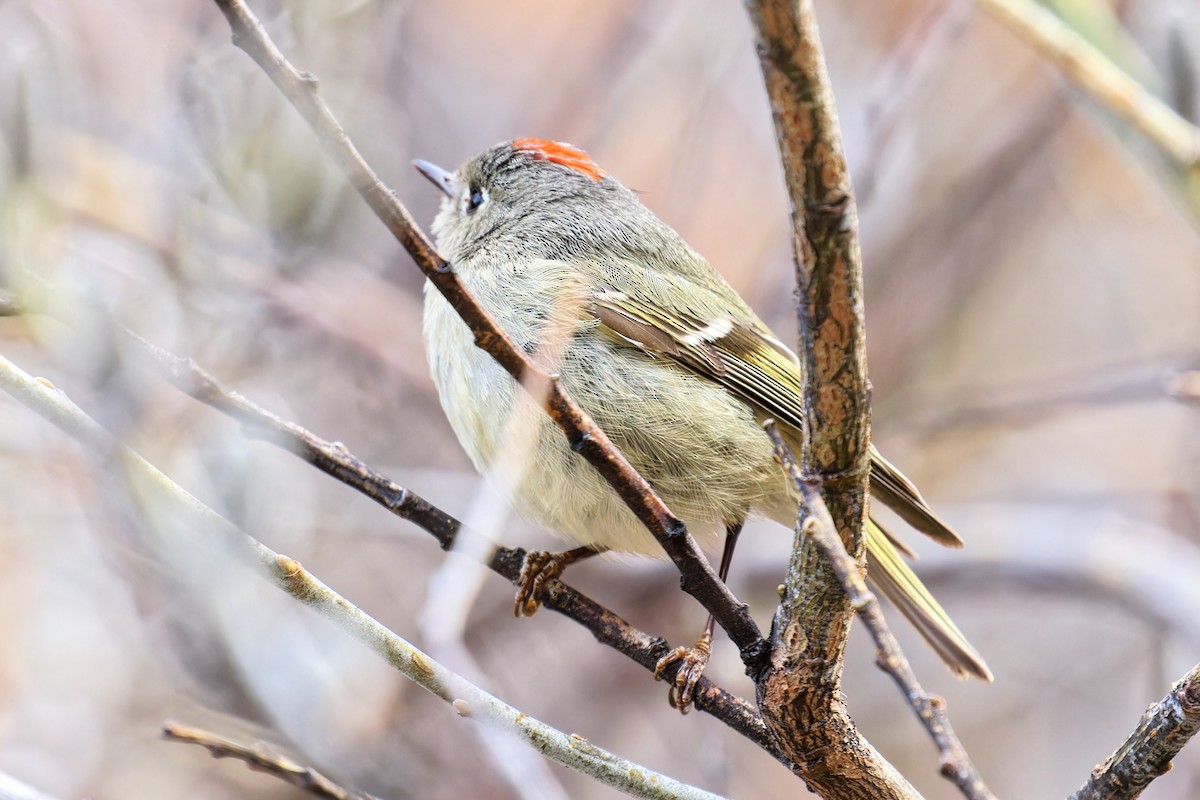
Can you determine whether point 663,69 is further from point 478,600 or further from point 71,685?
point 71,685

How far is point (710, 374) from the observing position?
96.1 inches

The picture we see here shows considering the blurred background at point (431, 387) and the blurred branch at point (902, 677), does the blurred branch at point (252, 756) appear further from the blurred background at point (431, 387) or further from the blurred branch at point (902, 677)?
the blurred branch at point (902, 677)

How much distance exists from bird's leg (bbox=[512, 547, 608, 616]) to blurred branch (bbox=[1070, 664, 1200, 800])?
115 centimetres

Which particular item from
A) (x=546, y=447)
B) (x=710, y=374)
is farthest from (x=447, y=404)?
(x=710, y=374)

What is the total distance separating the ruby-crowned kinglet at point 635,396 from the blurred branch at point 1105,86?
2.73ft

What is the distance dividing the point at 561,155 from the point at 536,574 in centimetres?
129

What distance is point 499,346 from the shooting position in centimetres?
145

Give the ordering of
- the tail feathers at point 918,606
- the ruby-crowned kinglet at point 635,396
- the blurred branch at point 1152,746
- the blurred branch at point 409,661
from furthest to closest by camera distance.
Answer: the tail feathers at point 918,606
the ruby-crowned kinglet at point 635,396
the blurred branch at point 409,661
the blurred branch at point 1152,746

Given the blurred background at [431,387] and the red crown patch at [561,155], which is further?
the red crown patch at [561,155]

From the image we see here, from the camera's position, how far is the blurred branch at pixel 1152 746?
4.43ft

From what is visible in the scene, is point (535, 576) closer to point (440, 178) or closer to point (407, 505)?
point (407, 505)

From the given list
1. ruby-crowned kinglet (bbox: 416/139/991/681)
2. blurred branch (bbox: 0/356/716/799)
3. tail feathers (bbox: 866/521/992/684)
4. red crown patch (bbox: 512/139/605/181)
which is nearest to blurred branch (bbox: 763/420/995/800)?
blurred branch (bbox: 0/356/716/799)

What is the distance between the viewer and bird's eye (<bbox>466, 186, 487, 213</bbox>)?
3.05 m

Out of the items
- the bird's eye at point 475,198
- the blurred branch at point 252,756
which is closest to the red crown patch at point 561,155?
the bird's eye at point 475,198
